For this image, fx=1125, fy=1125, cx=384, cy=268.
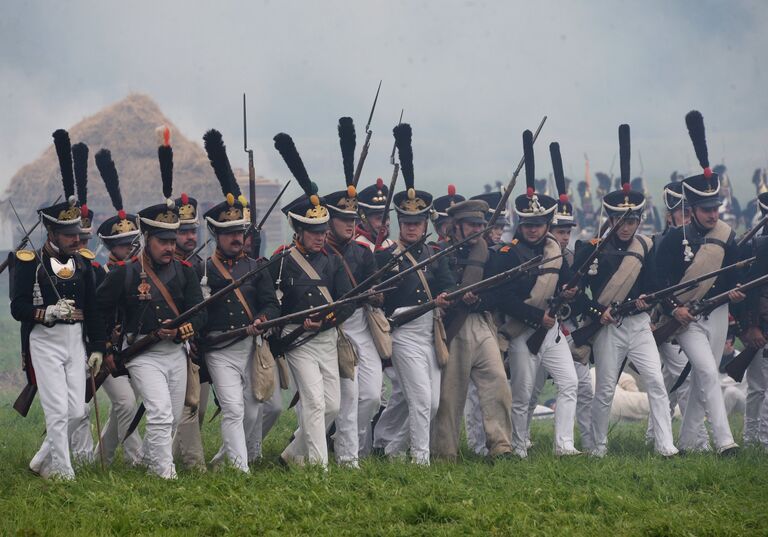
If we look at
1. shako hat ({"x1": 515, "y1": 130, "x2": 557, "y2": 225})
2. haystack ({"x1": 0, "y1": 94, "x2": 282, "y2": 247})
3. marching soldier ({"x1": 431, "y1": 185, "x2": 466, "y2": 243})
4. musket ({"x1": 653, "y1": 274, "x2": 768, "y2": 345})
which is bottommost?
haystack ({"x1": 0, "y1": 94, "x2": 282, "y2": 247})

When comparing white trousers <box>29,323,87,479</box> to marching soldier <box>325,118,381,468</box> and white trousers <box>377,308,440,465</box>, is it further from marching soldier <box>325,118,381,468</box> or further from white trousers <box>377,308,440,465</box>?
white trousers <box>377,308,440,465</box>

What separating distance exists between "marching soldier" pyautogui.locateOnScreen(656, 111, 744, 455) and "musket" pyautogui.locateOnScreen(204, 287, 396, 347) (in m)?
3.52

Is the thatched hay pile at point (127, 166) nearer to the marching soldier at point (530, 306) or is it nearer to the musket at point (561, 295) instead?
the marching soldier at point (530, 306)

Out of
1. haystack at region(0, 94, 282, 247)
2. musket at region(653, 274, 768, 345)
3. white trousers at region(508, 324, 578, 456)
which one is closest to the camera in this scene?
white trousers at region(508, 324, 578, 456)

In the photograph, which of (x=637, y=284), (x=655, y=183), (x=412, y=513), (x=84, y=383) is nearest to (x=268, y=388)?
(x=84, y=383)

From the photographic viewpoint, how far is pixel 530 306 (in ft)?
35.9

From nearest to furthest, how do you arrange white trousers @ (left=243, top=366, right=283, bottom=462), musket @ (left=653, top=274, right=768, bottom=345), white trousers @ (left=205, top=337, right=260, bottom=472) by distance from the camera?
white trousers @ (left=205, top=337, right=260, bottom=472) < white trousers @ (left=243, top=366, right=283, bottom=462) < musket @ (left=653, top=274, right=768, bottom=345)

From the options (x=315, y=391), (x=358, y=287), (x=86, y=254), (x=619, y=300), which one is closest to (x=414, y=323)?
(x=358, y=287)

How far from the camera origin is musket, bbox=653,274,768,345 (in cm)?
1117

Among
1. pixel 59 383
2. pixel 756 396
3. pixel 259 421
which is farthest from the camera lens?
pixel 756 396

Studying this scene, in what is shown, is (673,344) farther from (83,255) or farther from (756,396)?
(83,255)

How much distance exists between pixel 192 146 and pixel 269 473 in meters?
28.7

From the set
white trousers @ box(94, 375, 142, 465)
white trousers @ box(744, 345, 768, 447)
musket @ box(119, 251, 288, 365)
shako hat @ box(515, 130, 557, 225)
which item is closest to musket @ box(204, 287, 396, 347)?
musket @ box(119, 251, 288, 365)

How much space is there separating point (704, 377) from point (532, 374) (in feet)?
5.58
